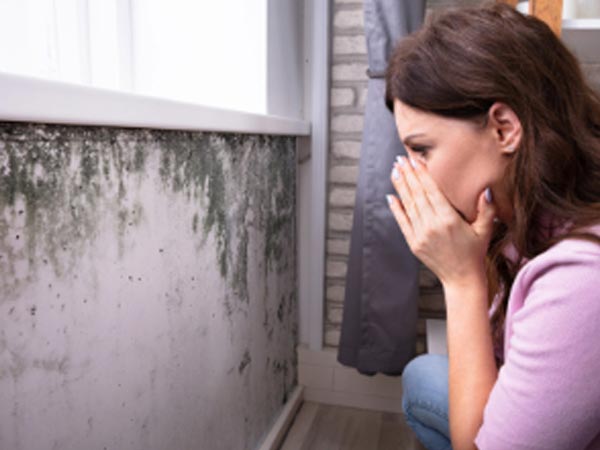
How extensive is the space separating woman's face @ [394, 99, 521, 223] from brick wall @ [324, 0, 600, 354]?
0.85 metres

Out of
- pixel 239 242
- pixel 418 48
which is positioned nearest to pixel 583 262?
pixel 418 48

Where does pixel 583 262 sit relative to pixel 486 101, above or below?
below

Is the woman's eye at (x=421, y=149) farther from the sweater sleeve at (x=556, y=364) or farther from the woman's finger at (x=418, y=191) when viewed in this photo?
the sweater sleeve at (x=556, y=364)

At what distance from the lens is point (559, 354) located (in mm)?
628

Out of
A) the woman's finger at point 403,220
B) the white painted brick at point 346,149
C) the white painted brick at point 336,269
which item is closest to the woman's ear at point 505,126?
the woman's finger at point 403,220

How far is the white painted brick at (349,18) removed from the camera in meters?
1.63

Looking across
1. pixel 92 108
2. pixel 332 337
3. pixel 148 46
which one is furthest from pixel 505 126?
pixel 332 337

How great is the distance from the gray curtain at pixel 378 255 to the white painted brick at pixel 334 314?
22 cm

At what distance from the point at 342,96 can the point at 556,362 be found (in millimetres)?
1214

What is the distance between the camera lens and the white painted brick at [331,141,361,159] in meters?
1.71

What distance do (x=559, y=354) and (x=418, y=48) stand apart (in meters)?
0.47

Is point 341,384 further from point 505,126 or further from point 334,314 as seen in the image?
point 505,126

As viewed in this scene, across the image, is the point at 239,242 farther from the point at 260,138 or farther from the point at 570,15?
the point at 570,15

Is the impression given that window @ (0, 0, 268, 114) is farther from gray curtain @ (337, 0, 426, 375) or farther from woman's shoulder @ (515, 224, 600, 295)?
woman's shoulder @ (515, 224, 600, 295)
